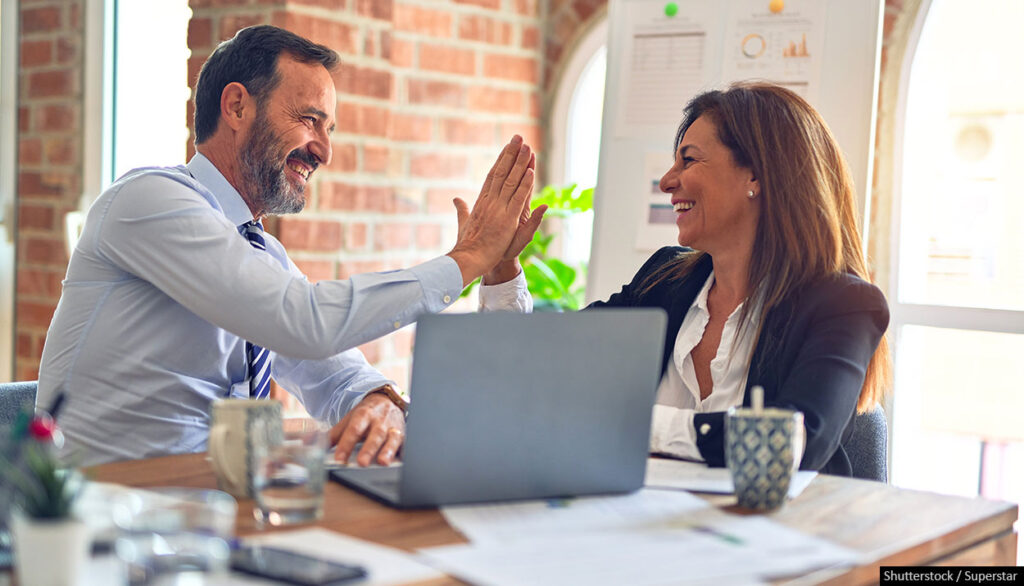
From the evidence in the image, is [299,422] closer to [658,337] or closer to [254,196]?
[658,337]

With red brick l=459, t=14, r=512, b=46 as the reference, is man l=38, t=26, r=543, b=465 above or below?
below

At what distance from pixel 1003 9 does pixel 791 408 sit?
191 cm

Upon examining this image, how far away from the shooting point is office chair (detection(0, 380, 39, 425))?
170cm

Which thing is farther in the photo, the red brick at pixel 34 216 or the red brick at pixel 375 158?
the red brick at pixel 34 216

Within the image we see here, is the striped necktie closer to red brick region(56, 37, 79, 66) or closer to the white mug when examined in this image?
the white mug

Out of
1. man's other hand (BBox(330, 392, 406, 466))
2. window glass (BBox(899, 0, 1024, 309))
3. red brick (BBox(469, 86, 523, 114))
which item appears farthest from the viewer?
red brick (BBox(469, 86, 523, 114))

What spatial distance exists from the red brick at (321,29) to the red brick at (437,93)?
570 mm

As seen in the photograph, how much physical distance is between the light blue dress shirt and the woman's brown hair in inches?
23.5

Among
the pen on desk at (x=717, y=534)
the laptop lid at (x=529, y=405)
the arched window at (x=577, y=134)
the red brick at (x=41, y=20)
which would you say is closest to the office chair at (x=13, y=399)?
the laptop lid at (x=529, y=405)

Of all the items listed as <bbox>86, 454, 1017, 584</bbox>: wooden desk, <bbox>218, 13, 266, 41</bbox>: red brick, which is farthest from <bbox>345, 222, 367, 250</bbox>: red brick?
<bbox>86, 454, 1017, 584</bbox>: wooden desk

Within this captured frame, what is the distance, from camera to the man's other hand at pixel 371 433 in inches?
55.2

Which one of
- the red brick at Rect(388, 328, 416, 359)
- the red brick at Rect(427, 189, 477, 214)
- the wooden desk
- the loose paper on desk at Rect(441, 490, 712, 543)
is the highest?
the red brick at Rect(427, 189, 477, 214)

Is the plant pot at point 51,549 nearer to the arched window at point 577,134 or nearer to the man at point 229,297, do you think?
the man at point 229,297

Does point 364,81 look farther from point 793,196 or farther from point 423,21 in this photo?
point 793,196
